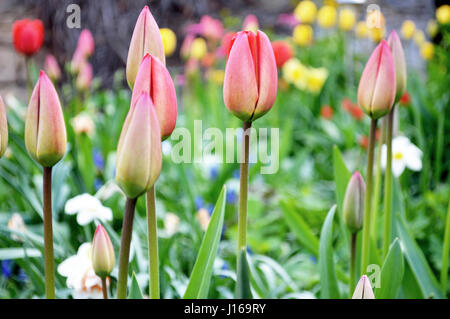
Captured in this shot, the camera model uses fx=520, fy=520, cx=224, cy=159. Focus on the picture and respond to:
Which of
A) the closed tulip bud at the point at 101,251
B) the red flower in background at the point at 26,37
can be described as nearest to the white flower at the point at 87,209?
the closed tulip bud at the point at 101,251

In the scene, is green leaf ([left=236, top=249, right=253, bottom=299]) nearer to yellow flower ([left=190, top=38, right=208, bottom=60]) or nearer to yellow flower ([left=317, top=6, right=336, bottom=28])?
yellow flower ([left=190, top=38, right=208, bottom=60])

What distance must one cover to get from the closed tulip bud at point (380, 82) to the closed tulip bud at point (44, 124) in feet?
1.06

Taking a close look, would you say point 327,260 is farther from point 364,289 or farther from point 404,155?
point 404,155

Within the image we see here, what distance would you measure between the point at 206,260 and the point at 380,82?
0.88 ft

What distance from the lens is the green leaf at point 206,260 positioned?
561 mm

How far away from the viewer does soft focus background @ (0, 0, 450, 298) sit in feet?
2.86

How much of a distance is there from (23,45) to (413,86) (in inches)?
54.0

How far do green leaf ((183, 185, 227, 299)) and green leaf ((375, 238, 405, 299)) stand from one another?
8.0 inches

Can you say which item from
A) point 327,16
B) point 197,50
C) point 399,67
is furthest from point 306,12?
point 399,67

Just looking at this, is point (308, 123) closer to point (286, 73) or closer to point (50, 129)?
point (286, 73)

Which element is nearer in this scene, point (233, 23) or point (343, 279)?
point (343, 279)

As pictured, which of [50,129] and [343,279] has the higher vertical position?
[50,129]
